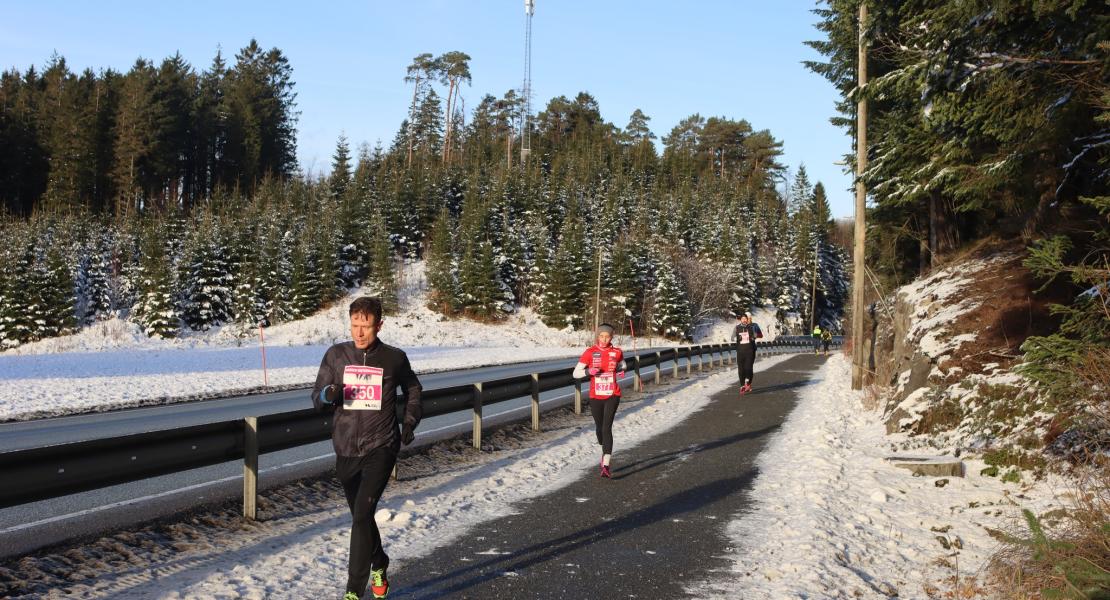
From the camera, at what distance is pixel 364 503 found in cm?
503

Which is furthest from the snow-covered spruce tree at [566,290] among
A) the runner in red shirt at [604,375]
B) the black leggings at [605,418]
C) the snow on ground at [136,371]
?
the black leggings at [605,418]

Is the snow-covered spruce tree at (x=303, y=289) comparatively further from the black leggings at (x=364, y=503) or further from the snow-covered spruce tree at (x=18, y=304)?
Result: the black leggings at (x=364, y=503)

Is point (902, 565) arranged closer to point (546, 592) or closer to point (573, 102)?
point (546, 592)

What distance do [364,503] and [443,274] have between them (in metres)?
69.9

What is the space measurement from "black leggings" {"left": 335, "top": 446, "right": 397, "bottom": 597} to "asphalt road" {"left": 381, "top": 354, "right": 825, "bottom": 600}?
44 centimetres

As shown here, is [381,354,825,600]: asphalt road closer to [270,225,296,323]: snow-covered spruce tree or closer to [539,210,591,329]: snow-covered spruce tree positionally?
[539,210,591,329]: snow-covered spruce tree

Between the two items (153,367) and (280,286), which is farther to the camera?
(280,286)

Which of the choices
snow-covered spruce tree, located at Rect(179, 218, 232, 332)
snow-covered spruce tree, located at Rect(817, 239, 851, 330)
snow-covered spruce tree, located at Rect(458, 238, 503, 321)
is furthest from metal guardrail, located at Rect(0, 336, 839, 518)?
snow-covered spruce tree, located at Rect(817, 239, 851, 330)

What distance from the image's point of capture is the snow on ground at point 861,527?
571cm

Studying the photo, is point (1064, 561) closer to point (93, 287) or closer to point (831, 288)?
point (93, 287)

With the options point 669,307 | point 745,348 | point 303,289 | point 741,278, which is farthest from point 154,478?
point 741,278

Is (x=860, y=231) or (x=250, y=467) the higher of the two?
(x=860, y=231)

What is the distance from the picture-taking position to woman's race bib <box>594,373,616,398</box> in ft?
33.4

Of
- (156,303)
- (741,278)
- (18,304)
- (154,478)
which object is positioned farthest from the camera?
(741,278)
